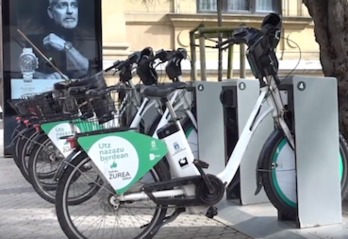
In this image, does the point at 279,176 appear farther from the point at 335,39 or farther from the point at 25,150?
the point at 25,150

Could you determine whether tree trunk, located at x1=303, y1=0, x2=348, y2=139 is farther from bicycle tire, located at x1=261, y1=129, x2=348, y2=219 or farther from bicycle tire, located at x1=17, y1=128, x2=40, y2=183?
bicycle tire, located at x1=17, y1=128, x2=40, y2=183

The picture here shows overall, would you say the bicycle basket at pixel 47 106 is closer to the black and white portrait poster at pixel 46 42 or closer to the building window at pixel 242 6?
the black and white portrait poster at pixel 46 42

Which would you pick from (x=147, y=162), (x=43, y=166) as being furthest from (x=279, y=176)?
(x=43, y=166)

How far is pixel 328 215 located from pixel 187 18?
9.85 meters

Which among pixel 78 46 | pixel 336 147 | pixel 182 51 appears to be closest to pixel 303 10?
pixel 78 46

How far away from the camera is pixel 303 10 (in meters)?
15.4

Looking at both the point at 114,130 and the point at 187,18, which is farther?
the point at 187,18

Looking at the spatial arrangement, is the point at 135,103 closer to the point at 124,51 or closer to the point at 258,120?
the point at 258,120

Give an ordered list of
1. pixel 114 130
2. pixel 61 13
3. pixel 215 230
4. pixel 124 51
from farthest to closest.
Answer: pixel 124 51
pixel 61 13
pixel 215 230
pixel 114 130

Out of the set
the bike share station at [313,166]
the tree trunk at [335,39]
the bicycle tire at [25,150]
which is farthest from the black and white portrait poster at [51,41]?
the bike share station at [313,166]

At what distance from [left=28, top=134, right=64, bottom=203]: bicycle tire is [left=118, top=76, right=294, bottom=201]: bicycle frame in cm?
218

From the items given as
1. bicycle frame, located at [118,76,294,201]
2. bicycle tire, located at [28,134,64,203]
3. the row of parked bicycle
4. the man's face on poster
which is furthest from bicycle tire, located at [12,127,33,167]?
the man's face on poster

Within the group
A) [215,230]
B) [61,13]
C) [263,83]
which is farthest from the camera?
[61,13]

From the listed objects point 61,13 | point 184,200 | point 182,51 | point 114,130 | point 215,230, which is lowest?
point 215,230
